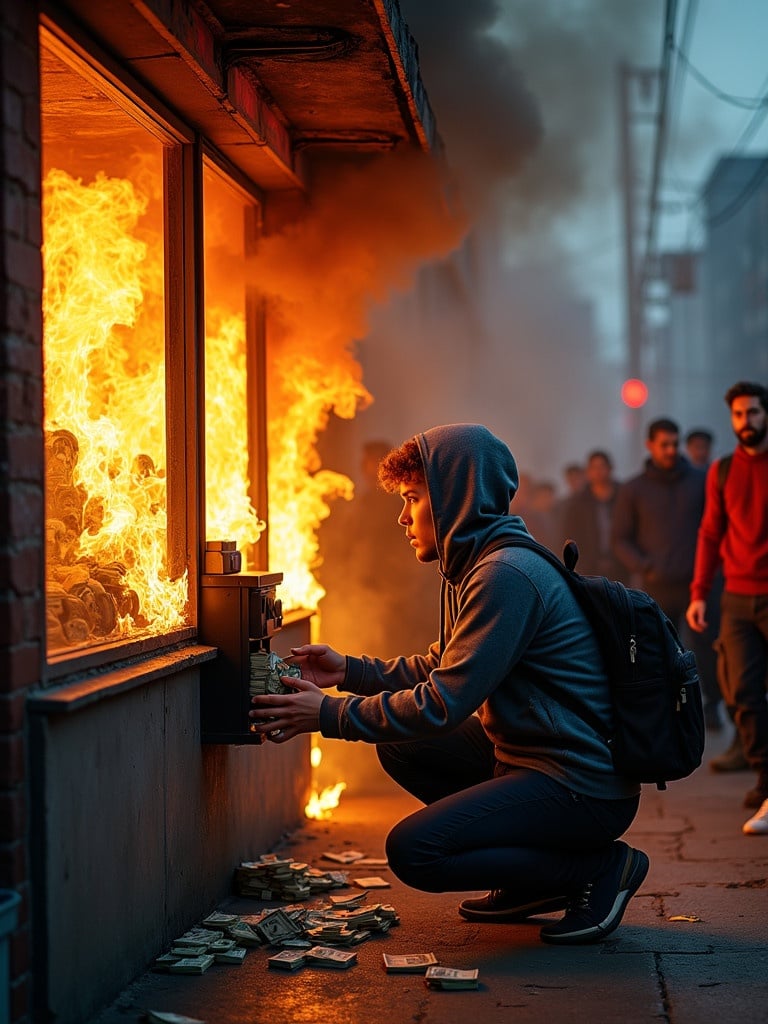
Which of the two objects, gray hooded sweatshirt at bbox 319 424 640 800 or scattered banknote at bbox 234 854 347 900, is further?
scattered banknote at bbox 234 854 347 900

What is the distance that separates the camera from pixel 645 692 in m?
4.42

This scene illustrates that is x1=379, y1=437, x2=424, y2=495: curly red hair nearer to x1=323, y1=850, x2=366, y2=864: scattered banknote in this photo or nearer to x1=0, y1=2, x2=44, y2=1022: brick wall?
x1=0, y1=2, x2=44, y2=1022: brick wall

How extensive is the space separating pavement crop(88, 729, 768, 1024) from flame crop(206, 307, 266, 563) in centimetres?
169

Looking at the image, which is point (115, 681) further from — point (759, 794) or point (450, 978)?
point (759, 794)

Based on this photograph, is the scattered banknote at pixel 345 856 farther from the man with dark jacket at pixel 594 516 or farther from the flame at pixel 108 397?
the man with dark jacket at pixel 594 516

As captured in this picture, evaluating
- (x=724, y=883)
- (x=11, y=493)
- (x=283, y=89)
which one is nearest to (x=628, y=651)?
(x=724, y=883)

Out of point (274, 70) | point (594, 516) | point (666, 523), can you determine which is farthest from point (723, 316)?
point (274, 70)

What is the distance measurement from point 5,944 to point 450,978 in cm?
149

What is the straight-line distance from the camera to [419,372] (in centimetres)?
1814

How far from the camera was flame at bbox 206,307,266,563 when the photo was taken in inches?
239

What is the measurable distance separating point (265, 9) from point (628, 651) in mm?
2642

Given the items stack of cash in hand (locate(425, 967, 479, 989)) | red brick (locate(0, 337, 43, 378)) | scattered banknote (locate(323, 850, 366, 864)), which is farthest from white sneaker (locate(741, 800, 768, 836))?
red brick (locate(0, 337, 43, 378))

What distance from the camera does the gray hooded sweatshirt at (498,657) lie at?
14.0 feet

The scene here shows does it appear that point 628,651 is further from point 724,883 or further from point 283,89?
point 283,89
